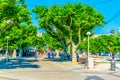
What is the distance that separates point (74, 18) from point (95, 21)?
10.0 feet

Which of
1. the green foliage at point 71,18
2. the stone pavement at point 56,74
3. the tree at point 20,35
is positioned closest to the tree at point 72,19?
the green foliage at point 71,18

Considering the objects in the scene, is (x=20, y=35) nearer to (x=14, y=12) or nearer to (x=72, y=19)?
(x=72, y=19)

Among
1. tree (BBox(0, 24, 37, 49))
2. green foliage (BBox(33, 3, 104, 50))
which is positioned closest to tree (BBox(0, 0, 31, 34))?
green foliage (BBox(33, 3, 104, 50))

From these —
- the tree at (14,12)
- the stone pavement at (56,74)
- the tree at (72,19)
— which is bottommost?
the stone pavement at (56,74)

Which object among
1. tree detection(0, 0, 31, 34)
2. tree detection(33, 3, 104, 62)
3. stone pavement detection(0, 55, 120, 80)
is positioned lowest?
stone pavement detection(0, 55, 120, 80)

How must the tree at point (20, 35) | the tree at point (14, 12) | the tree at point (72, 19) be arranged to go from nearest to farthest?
1. the tree at point (14, 12)
2. the tree at point (72, 19)
3. the tree at point (20, 35)

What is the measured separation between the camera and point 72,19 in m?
48.6

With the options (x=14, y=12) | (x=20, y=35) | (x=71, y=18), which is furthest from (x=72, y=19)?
(x=20, y=35)

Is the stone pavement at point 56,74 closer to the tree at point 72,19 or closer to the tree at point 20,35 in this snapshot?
the tree at point 72,19

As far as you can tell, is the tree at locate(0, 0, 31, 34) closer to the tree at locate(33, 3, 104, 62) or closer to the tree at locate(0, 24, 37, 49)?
the tree at locate(33, 3, 104, 62)

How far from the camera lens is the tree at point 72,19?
4809 centimetres

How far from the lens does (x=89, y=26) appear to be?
4931 cm

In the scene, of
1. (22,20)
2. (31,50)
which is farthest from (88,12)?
(31,50)

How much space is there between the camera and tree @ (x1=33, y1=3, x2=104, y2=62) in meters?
48.1
